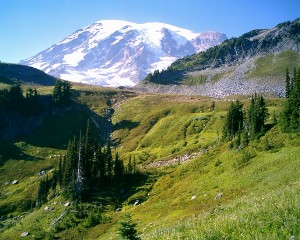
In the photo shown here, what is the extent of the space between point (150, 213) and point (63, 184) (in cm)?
3847

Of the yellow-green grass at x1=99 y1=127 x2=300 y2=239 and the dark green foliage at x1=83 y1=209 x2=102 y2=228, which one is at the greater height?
the yellow-green grass at x1=99 y1=127 x2=300 y2=239

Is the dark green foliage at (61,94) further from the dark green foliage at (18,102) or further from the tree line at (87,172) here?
the tree line at (87,172)

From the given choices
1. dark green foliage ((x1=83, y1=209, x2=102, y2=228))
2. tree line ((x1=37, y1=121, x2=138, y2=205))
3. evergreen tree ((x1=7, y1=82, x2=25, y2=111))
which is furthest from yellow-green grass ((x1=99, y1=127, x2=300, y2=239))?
evergreen tree ((x1=7, y1=82, x2=25, y2=111))

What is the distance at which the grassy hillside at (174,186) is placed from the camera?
18.3 m

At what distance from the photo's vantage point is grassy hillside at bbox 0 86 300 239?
1831 cm

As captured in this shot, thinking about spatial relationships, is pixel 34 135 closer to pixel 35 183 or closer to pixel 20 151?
pixel 20 151

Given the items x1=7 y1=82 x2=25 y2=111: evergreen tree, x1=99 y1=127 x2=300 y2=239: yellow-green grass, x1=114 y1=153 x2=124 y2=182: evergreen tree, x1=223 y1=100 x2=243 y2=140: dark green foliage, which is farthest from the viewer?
x1=7 y1=82 x2=25 y2=111: evergreen tree

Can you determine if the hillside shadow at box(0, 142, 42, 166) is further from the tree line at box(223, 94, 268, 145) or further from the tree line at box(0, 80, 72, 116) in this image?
the tree line at box(223, 94, 268, 145)

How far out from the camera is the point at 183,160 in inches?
4134

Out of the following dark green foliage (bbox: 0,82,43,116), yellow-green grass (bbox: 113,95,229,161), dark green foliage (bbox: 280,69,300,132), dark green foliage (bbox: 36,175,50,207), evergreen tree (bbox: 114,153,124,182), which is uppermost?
dark green foliage (bbox: 0,82,43,116)

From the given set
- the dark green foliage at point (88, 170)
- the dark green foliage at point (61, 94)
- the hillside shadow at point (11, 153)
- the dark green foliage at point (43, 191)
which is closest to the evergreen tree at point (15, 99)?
the dark green foliage at point (61, 94)

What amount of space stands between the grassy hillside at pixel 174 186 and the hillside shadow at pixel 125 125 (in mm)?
555

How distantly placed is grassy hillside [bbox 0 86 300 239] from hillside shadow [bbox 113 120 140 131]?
0.55m

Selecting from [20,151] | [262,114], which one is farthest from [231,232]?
[20,151]
